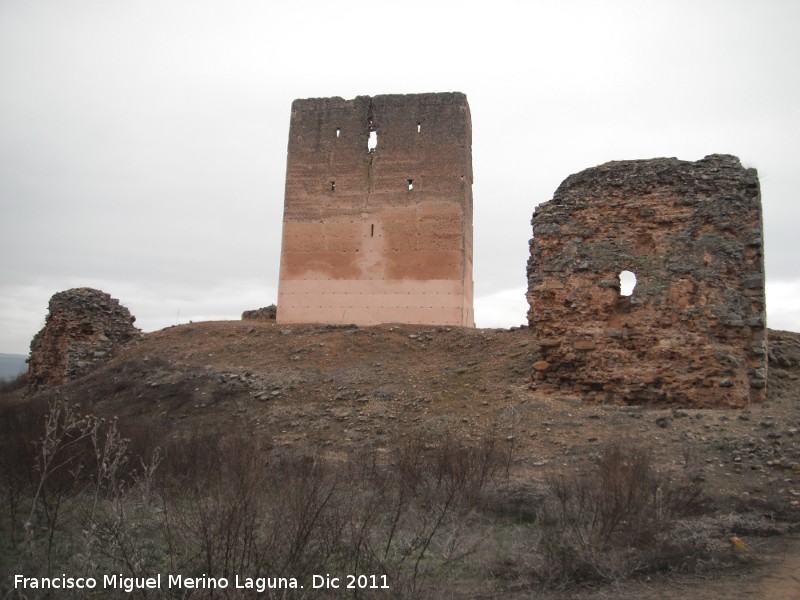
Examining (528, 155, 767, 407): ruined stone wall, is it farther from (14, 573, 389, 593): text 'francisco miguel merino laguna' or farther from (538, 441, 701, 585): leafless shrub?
(14, 573, 389, 593): text 'francisco miguel merino laguna'

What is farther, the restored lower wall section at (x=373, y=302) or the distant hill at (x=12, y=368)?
the distant hill at (x=12, y=368)

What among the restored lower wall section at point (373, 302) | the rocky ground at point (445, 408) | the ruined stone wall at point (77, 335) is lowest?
the rocky ground at point (445, 408)

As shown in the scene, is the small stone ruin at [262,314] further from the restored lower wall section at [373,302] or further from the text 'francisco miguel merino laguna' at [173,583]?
the text 'francisco miguel merino laguna' at [173,583]

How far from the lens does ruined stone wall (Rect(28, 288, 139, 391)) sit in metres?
15.9

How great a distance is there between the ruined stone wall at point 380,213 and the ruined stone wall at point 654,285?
6656 mm

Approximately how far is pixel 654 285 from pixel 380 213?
9.24 metres

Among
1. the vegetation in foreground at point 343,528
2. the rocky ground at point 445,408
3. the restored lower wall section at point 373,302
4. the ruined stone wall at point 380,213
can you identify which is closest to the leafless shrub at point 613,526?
the vegetation in foreground at point 343,528

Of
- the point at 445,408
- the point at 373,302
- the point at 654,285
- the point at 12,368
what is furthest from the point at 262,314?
the point at 12,368

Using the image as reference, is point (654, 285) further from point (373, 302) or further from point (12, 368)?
point (12, 368)

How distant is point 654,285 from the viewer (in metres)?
9.70

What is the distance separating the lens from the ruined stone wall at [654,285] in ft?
30.3

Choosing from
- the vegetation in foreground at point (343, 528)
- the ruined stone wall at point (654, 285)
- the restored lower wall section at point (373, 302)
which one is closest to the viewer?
the vegetation in foreground at point (343, 528)

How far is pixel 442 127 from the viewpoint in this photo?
17609 millimetres

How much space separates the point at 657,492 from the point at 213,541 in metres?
3.54
